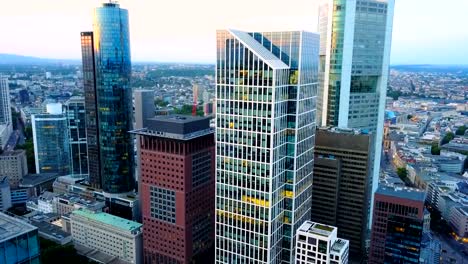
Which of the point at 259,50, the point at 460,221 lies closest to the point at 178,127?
the point at 259,50

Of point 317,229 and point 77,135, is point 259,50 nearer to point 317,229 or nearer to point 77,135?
point 317,229

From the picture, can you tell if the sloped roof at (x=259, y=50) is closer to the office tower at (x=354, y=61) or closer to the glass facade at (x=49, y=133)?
the office tower at (x=354, y=61)

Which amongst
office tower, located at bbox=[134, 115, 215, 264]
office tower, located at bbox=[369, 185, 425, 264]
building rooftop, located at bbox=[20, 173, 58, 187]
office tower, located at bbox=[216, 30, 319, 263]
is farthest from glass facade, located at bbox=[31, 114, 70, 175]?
office tower, located at bbox=[369, 185, 425, 264]

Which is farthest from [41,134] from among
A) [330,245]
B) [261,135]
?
[330,245]

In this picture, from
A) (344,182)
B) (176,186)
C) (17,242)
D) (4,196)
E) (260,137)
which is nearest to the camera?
(17,242)

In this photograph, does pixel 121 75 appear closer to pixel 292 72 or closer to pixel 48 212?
pixel 48 212

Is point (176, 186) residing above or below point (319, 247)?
above
